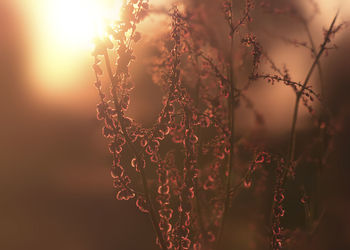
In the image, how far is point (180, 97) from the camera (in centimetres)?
92

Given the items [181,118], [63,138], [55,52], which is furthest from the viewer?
[63,138]

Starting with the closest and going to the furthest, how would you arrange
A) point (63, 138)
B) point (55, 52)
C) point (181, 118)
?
point (181, 118)
point (55, 52)
point (63, 138)

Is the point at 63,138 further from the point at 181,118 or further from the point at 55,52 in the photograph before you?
the point at 181,118

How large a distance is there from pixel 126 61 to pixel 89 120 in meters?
1.52

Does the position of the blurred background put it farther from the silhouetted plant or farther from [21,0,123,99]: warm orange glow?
the silhouetted plant

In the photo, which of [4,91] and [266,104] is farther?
[4,91]

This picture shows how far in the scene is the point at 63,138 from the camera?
2412 mm

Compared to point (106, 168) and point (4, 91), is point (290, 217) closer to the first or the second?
point (106, 168)

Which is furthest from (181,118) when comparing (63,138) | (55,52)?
(63,138)

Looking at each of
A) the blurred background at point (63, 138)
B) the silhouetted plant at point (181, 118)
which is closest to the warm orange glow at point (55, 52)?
the blurred background at point (63, 138)

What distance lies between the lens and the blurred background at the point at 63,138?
1823mm

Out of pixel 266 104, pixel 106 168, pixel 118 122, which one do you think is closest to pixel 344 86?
pixel 266 104

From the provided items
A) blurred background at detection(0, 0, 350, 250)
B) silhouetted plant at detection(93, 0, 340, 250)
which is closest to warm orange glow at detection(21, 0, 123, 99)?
blurred background at detection(0, 0, 350, 250)

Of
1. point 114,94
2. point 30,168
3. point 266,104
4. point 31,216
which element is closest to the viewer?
point 114,94
